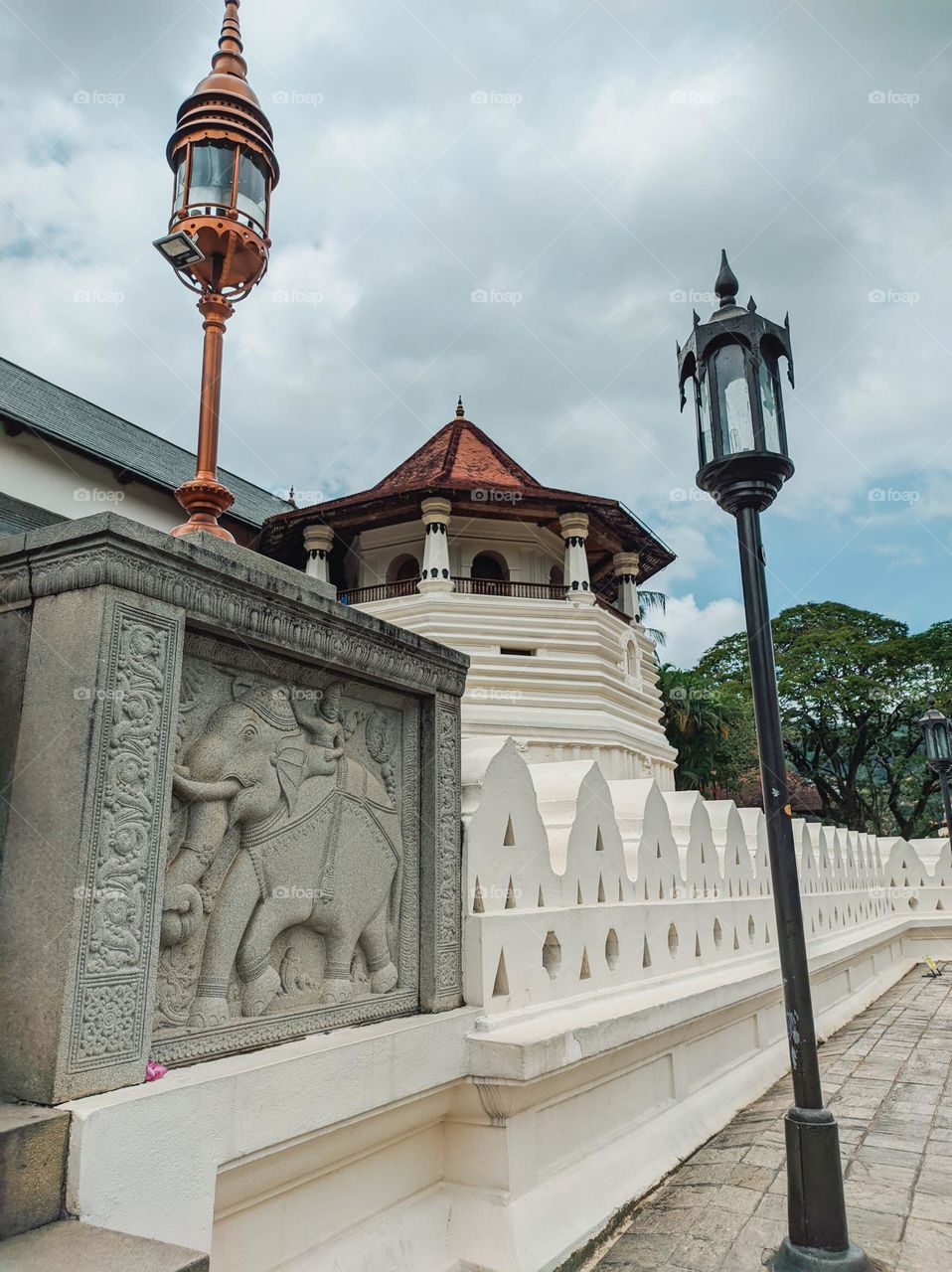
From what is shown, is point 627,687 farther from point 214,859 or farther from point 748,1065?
point 214,859

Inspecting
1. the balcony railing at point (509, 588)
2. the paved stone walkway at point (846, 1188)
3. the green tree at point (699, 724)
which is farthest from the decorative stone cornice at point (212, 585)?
the green tree at point (699, 724)

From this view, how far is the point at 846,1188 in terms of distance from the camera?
3.43 meters

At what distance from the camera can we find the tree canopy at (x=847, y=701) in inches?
1282

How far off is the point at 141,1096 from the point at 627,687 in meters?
20.8

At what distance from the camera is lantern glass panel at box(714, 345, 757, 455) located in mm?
3359

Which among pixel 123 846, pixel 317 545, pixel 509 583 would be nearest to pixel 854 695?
pixel 509 583

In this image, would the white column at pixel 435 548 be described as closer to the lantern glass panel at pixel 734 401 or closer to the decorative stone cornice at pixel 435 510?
the decorative stone cornice at pixel 435 510

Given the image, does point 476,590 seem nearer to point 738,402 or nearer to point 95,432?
point 95,432

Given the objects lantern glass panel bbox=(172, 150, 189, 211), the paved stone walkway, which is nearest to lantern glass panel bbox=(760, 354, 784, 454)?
the paved stone walkway

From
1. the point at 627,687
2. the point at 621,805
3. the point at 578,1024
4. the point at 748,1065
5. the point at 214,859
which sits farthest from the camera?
the point at 627,687

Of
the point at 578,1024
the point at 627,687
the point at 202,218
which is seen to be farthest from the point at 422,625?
the point at 578,1024

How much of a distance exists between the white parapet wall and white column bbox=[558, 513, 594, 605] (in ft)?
54.9

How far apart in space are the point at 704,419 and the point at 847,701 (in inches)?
1293

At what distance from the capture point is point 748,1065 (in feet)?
15.9
